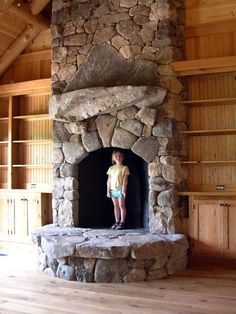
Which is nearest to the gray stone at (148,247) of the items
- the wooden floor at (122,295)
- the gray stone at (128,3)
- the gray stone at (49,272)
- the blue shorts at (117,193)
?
the wooden floor at (122,295)

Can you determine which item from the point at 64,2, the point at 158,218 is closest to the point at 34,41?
the point at 64,2

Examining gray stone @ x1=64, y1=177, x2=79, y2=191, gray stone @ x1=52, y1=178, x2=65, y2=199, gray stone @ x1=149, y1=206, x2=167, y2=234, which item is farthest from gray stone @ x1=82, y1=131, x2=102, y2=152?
gray stone @ x1=149, y1=206, x2=167, y2=234

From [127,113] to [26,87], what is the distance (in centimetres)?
180

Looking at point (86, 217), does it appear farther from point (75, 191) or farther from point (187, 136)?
point (187, 136)

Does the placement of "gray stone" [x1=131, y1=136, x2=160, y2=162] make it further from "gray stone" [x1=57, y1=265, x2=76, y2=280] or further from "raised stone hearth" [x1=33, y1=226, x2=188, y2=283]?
"gray stone" [x1=57, y1=265, x2=76, y2=280]

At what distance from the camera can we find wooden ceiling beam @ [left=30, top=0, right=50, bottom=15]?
17.0 ft

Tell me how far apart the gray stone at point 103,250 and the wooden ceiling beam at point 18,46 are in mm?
3487

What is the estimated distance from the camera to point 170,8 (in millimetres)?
4652

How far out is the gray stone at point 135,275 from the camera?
3969mm

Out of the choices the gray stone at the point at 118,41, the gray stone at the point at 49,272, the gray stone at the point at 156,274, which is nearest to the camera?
the gray stone at the point at 156,274

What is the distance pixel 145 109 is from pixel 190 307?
2441 mm

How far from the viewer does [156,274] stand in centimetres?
408

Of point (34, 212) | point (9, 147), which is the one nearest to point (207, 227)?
point (34, 212)

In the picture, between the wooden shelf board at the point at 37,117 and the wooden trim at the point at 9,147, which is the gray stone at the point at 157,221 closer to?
the wooden shelf board at the point at 37,117
